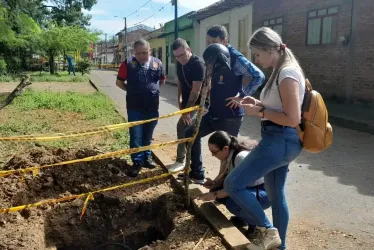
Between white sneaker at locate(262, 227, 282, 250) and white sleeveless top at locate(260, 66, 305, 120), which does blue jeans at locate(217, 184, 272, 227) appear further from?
white sleeveless top at locate(260, 66, 305, 120)

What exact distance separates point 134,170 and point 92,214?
778 mm

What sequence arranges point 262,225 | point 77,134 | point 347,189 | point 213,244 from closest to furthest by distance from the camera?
1. point 262,225
2. point 213,244
3. point 77,134
4. point 347,189

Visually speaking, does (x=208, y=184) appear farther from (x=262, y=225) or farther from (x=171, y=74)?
(x=171, y=74)

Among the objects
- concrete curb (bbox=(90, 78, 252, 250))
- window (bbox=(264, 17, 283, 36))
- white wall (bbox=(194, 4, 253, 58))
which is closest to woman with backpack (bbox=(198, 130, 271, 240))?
concrete curb (bbox=(90, 78, 252, 250))

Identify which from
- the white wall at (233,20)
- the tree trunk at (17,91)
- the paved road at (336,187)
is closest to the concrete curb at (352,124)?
the paved road at (336,187)

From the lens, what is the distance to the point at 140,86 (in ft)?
14.5

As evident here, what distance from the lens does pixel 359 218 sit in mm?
3668

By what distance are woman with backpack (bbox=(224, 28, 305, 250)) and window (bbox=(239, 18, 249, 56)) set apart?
583 inches

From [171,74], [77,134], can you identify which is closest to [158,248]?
[77,134]

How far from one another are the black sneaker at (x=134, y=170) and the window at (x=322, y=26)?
338 inches

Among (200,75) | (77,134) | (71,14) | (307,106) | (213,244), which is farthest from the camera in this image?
(71,14)

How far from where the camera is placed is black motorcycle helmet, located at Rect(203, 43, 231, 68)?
331cm

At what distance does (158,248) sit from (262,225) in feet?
2.88

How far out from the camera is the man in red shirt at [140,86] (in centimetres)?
Result: 438
